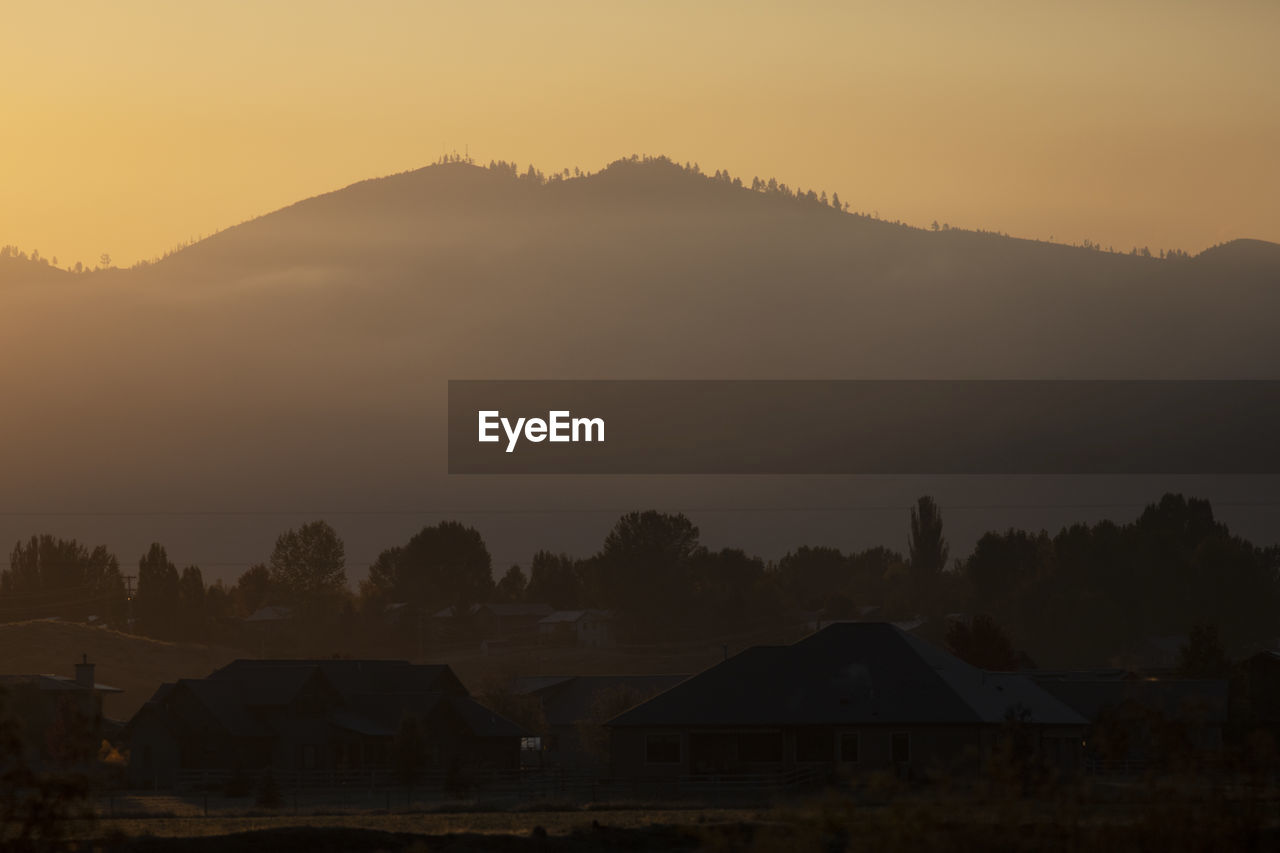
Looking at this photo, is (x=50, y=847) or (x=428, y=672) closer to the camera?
(x=50, y=847)

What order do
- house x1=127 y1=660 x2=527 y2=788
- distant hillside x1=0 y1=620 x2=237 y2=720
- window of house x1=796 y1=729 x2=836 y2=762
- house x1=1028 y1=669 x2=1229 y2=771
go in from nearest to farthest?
window of house x1=796 y1=729 x2=836 y2=762 → house x1=1028 y1=669 x2=1229 y2=771 → house x1=127 y1=660 x2=527 y2=788 → distant hillside x1=0 y1=620 x2=237 y2=720

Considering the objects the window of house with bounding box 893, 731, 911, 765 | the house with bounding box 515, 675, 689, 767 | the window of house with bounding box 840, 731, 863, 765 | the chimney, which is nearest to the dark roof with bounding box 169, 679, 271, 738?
the house with bounding box 515, 675, 689, 767

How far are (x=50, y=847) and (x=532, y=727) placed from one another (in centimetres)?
7525

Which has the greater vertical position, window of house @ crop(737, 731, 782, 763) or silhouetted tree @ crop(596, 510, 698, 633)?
silhouetted tree @ crop(596, 510, 698, 633)

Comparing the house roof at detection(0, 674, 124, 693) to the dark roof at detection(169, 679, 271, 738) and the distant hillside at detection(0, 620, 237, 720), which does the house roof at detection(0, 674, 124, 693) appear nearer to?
the dark roof at detection(169, 679, 271, 738)

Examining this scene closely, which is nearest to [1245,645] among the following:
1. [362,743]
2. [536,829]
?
[362,743]

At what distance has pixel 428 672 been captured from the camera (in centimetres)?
9294

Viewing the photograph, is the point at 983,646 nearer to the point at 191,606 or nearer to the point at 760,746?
the point at 760,746

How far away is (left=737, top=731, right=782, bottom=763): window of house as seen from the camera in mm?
72250

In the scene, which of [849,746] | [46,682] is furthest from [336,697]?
[849,746]

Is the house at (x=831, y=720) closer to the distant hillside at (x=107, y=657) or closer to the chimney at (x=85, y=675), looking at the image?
the chimney at (x=85, y=675)

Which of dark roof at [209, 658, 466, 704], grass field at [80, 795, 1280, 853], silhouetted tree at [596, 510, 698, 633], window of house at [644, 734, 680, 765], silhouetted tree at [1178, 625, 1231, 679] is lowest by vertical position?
grass field at [80, 795, 1280, 853]

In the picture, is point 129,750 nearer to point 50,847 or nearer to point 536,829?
point 536,829

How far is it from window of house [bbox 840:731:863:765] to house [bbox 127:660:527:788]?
19.7 metres
